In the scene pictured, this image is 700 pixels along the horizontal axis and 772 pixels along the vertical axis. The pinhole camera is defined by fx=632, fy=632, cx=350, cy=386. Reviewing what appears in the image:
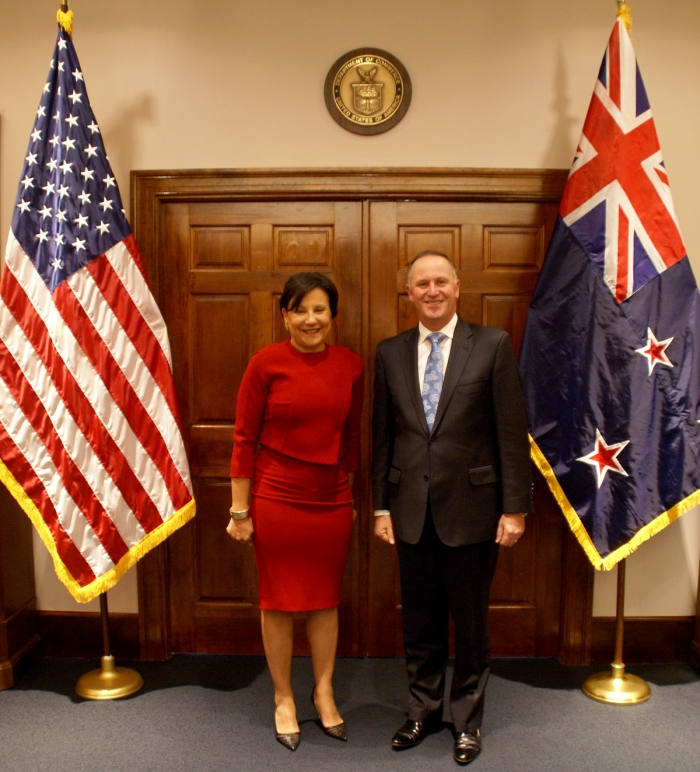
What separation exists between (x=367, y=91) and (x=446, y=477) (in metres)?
1.61

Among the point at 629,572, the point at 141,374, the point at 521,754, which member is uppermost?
the point at 141,374

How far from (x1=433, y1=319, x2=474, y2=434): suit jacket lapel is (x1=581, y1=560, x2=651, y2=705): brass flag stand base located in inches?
41.0

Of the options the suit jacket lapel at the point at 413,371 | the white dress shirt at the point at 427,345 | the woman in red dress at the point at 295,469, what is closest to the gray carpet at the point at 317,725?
the woman in red dress at the point at 295,469

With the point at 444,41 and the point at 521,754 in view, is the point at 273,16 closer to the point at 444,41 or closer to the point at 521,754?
the point at 444,41

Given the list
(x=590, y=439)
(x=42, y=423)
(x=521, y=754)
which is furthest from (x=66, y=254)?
(x=521, y=754)

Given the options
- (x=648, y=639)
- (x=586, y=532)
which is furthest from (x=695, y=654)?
(x=586, y=532)

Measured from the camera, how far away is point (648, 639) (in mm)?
2682

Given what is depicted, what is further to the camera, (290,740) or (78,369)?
(78,369)

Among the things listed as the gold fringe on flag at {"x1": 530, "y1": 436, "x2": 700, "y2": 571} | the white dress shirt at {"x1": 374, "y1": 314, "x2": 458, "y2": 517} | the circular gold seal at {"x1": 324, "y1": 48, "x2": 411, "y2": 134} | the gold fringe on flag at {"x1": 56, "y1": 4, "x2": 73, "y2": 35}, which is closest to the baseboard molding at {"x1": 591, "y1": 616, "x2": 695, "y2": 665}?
the gold fringe on flag at {"x1": 530, "y1": 436, "x2": 700, "y2": 571}

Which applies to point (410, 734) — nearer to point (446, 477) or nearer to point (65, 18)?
point (446, 477)

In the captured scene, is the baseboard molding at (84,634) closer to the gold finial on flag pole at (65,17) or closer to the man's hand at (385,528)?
the man's hand at (385,528)

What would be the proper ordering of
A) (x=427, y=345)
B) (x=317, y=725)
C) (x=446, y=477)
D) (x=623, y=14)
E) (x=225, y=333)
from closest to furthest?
(x=446, y=477), (x=427, y=345), (x=317, y=725), (x=623, y=14), (x=225, y=333)

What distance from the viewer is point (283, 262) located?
8.68 feet

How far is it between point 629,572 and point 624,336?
3.52 feet
